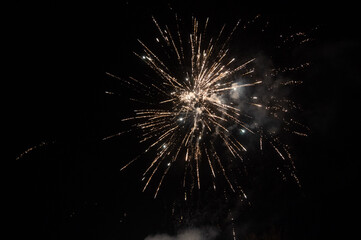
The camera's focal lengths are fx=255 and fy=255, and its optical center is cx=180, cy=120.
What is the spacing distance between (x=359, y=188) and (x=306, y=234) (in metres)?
8.27

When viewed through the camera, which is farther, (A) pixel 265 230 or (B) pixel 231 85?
(A) pixel 265 230

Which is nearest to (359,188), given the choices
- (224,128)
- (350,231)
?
(350,231)

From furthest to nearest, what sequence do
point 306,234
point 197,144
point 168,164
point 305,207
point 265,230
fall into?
point 305,207 < point 306,234 < point 265,230 < point 197,144 < point 168,164

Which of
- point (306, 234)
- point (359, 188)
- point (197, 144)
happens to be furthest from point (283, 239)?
point (197, 144)

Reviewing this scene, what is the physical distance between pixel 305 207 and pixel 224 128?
112 ft

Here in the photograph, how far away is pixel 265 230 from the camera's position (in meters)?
25.3

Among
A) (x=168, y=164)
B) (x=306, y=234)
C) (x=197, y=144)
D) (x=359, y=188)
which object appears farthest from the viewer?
(x=306, y=234)

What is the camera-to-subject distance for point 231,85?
23.0ft

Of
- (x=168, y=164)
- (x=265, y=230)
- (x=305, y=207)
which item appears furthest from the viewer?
(x=305, y=207)

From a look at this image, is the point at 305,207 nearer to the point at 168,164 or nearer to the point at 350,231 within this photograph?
the point at 350,231

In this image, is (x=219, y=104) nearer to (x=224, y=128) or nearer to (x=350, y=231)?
(x=224, y=128)

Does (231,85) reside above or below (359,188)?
below

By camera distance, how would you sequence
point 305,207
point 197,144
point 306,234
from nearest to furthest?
point 197,144, point 306,234, point 305,207

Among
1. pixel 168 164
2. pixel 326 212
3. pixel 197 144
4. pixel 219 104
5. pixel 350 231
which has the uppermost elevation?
pixel 326 212
